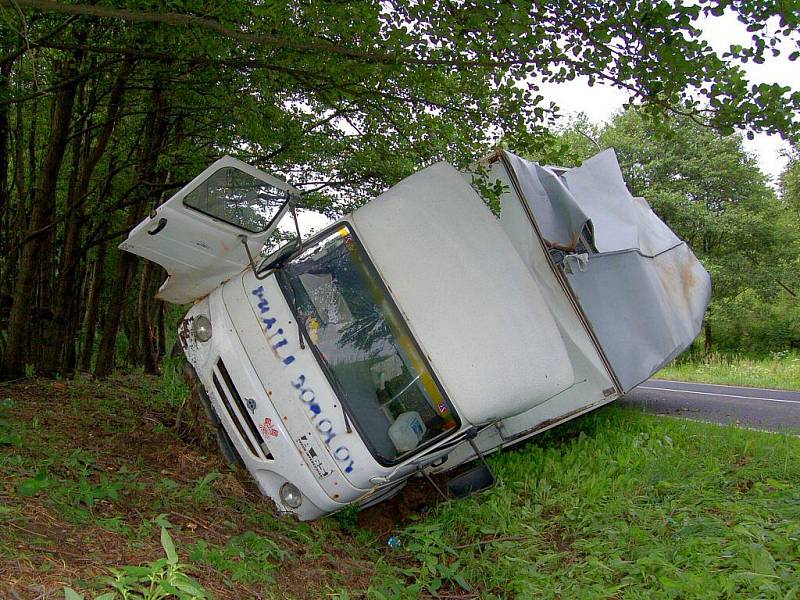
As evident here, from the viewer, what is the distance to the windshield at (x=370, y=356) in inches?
183

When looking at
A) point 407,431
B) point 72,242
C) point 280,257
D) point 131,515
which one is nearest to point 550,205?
point 280,257

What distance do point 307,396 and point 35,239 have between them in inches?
223

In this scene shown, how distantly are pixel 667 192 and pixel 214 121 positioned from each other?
20.2 m

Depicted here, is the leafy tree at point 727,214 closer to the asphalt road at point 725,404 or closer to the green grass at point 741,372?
the green grass at point 741,372

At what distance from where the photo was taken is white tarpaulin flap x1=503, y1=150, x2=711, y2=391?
642 centimetres

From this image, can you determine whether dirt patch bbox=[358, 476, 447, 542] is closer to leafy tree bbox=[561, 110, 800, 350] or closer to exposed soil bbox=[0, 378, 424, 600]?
exposed soil bbox=[0, 378, 424, 600]

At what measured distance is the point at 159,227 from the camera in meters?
5.28

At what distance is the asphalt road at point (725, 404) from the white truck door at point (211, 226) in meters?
6.78

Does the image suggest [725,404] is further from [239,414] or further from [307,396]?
[239,414]

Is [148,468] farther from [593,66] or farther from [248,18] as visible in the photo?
[593,66]

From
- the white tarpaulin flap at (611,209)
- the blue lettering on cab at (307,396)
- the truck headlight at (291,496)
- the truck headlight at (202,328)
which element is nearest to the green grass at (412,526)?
the truck headlight at (291,496)

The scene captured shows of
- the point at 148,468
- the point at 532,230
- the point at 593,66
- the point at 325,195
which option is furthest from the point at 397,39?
the point at 325,195

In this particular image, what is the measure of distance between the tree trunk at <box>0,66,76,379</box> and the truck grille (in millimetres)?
4347

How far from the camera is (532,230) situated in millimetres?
6301
